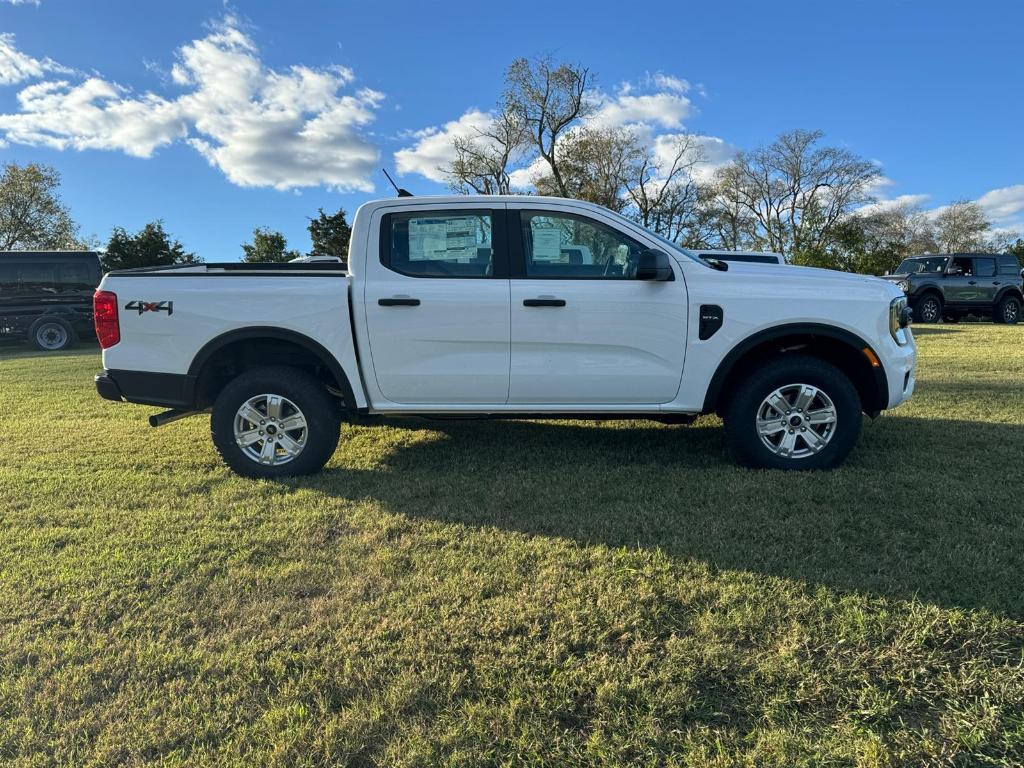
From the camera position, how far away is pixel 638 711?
73.2 inches

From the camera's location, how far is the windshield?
16.8 metres

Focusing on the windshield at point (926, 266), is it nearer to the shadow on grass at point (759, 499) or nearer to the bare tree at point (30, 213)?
the shadow on grass at point (759, 499)

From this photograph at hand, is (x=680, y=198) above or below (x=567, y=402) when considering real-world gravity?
above

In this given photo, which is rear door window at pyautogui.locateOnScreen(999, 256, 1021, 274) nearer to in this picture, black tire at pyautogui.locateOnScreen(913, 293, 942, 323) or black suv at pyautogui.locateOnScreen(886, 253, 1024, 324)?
black suv at pyautogui.locateOnScreen(886, 253, 1024, 324)

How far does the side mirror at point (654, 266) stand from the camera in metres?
3.67

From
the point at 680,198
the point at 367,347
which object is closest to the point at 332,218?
the point at 680,198

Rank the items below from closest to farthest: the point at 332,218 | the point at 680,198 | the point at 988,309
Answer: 1. the point at 988,309
2. the point at 332,218
3. the point at 680,198

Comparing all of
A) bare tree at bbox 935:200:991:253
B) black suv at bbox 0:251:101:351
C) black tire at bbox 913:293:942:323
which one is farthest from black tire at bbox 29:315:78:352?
bare tree at bbox 935:200:991:253

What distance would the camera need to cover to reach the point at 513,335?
3.84 meters

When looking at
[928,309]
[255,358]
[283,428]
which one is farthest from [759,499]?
[928,309]

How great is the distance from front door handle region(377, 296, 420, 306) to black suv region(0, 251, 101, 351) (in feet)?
44.5

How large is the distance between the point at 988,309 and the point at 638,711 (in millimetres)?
19747

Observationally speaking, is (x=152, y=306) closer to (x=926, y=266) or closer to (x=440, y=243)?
(x=440, y=243)

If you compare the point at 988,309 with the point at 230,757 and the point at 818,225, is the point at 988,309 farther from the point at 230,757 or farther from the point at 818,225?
the point at 818,225
